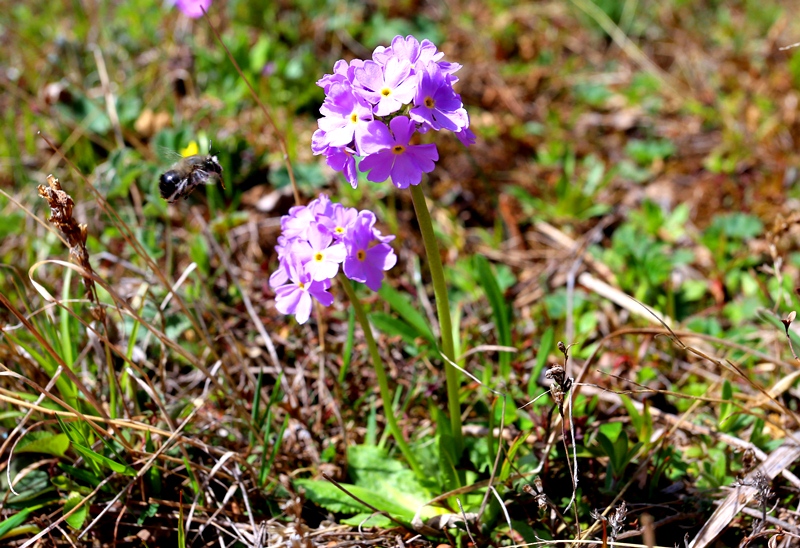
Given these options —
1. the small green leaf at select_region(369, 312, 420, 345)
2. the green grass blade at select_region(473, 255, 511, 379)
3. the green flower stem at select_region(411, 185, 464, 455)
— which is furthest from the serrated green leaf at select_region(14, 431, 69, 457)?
the green grass blade at select_region(473, 255, 511, 379)

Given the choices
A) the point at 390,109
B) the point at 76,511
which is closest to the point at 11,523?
the point at 76,511

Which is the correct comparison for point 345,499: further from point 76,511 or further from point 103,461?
point 76,511

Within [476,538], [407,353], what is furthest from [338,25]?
[476,538]

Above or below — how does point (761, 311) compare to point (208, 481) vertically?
above

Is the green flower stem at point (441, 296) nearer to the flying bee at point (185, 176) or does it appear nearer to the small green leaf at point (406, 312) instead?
the small green leaf at point (406, 312)

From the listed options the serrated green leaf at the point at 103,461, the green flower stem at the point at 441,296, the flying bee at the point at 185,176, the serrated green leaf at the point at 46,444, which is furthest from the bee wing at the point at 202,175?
the serrated green leaf at the point at 46,444

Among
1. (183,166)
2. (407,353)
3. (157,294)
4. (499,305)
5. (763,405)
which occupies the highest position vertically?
(183,166)

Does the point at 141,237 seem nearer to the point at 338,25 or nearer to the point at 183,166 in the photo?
the point at 183,166
